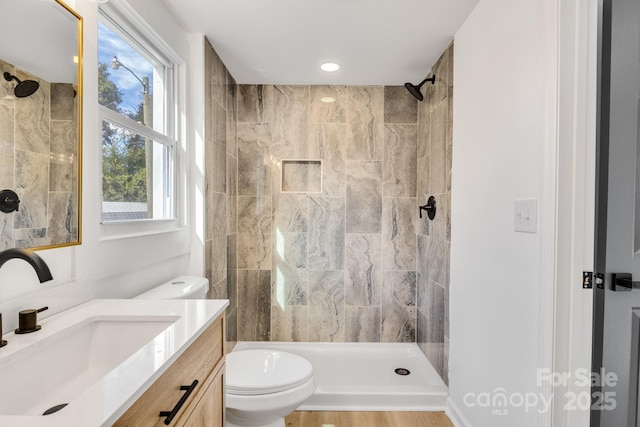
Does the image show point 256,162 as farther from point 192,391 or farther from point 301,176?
point 192,391

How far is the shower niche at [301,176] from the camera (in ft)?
9.50

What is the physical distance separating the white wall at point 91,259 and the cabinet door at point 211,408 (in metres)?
0.54

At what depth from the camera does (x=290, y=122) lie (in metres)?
2.88

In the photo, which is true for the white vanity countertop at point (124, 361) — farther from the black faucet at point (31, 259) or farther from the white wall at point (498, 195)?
the white wall at point (498, 195)

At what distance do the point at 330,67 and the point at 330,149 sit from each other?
0.66 meters

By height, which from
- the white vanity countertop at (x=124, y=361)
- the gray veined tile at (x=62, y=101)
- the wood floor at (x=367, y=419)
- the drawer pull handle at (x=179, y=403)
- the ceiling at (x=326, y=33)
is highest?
the ceiling at (x=326, y=33)

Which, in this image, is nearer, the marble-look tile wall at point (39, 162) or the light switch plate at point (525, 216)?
the marble-look tile wall at point (39, 162)

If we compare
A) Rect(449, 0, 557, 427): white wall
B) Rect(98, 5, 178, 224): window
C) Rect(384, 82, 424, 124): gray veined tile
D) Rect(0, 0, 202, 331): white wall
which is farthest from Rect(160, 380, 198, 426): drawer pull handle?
Rect(384, 82, 424, 124): gray veined tile

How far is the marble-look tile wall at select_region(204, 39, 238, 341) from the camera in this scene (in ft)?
7.06

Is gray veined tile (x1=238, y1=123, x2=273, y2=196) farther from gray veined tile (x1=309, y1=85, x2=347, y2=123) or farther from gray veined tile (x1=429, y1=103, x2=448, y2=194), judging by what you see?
gray veined tile (x1=429, y1=103, x2=448, y2=194)

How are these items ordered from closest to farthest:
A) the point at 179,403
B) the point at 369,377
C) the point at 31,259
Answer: the point at 31,259 < the point at 179,403 < the point at 369,377

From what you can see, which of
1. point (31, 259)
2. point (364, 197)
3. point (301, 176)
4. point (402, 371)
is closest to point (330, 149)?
point (301, 176)

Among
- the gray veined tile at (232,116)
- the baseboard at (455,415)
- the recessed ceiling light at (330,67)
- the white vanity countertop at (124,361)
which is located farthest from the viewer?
the gray veined tile at (232,116)

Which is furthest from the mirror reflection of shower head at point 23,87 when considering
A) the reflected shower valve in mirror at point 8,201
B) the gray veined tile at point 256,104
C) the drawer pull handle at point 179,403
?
the gray veined tile at point 256,104
